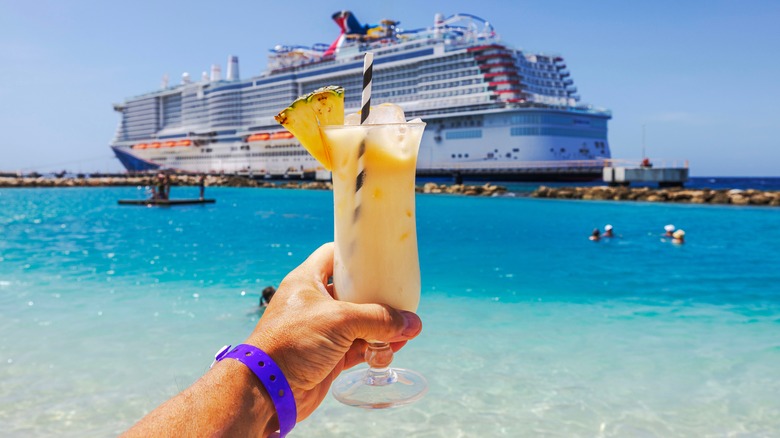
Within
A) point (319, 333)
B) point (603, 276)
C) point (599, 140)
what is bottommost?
point (603, 276)

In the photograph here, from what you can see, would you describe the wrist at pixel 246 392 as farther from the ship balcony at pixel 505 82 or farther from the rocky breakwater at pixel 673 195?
the ship balcony at pixel 505 82

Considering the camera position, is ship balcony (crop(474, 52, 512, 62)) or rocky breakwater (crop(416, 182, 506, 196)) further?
ship balcony (crop(474, 52, 512, 62))

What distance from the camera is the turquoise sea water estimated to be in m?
3.72

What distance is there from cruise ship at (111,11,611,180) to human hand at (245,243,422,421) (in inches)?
1457

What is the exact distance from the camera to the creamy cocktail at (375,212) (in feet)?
4.78

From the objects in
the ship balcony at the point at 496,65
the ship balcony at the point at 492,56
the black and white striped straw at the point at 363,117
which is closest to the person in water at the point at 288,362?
the black and white striped straw at the point at 363,117

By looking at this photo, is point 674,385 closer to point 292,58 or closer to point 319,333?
point 319,333

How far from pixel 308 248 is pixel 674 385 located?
10.4 m

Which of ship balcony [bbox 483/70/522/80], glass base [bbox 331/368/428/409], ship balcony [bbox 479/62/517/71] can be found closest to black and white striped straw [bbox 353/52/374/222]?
glass base [bbox 331/368/428/409]

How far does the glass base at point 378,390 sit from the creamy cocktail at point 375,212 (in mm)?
199

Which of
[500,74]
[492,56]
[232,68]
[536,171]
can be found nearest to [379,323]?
[536,171]

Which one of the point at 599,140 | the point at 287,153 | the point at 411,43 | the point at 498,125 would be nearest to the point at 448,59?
the point at 411,43

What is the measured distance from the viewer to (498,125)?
39219 millimetres

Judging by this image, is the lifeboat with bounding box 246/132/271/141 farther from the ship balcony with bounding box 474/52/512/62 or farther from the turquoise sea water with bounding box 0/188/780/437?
the turquoise sea water with bounding box 0/188/780/437
